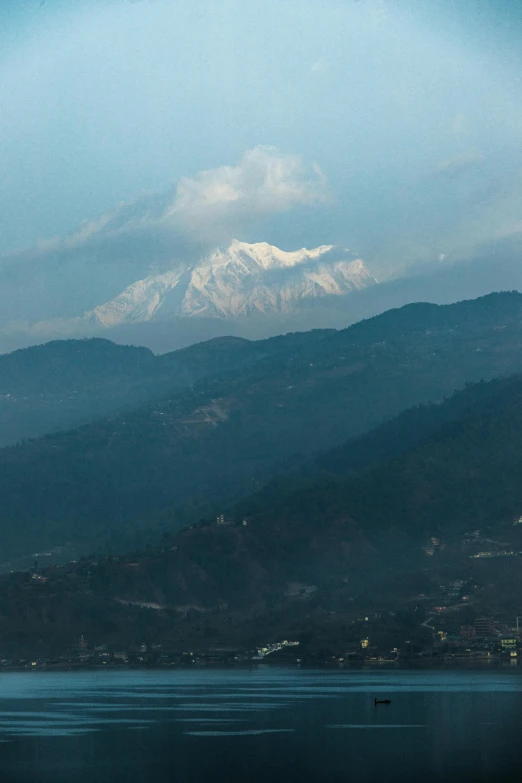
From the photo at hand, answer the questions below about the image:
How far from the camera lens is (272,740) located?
465ft

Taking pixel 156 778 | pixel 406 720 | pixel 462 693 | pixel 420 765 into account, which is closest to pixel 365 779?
pixel 420 765

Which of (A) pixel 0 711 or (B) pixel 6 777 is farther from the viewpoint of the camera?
(A) pixel 0 711

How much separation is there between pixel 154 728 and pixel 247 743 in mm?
21698

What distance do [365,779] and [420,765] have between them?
342 inches

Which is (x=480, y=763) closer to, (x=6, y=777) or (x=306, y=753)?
(x=306, y=753)

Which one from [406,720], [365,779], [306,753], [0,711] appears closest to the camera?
[365,779]

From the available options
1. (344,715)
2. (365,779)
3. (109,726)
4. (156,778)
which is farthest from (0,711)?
(365,779)

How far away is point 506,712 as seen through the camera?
160 metres

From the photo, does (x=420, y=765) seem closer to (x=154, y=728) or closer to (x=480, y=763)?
(x=480, y=763)

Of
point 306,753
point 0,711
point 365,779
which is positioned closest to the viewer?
point 365,779

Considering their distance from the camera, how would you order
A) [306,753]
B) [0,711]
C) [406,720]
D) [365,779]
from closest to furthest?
1. [365,779]
2. [306,753]
3. [406,720]
4. [0,711]

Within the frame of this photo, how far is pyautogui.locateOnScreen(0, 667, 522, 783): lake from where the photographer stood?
119 metres

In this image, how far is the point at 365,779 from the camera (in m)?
114

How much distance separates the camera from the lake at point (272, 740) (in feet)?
389
